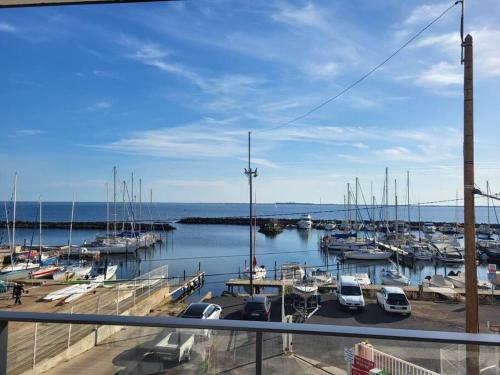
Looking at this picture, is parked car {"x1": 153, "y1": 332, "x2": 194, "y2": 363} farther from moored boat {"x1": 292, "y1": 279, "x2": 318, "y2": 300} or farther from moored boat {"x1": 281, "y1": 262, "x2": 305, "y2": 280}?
moored boat {"x1": 281, "y1": 262, "x2": 305, "y2": 280}

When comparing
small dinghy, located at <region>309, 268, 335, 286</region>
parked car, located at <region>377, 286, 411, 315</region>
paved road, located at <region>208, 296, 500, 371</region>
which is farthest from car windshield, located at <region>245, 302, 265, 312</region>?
small dinghy, located at <region>309, 268, 335, 286</region>

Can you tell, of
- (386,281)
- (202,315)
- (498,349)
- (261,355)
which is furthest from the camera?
(386,281)

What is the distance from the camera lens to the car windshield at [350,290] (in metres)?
15.7

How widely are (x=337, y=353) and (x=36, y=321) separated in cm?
133

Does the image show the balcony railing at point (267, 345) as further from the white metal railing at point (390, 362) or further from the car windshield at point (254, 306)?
the car windshield at point (254, 306)

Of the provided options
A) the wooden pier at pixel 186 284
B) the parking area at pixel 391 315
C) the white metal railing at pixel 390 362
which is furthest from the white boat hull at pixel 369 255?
the white metal railing at pixel 390 362

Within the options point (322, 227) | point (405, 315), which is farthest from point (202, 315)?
point (322, 227)

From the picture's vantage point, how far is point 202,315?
11211mm

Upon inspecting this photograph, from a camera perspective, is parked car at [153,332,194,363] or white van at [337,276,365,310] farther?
white van at [337,276,365,310]

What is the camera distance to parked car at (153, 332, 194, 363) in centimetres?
178

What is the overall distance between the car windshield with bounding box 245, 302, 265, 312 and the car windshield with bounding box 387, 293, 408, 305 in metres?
4.79

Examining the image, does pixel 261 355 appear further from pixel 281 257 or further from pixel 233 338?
pixel 281 257

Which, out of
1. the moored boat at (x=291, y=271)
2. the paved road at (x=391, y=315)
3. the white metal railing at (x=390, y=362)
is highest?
the white metal railing at (x=390, y=362)

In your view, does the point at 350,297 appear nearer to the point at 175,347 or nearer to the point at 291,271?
the point at 291,271
